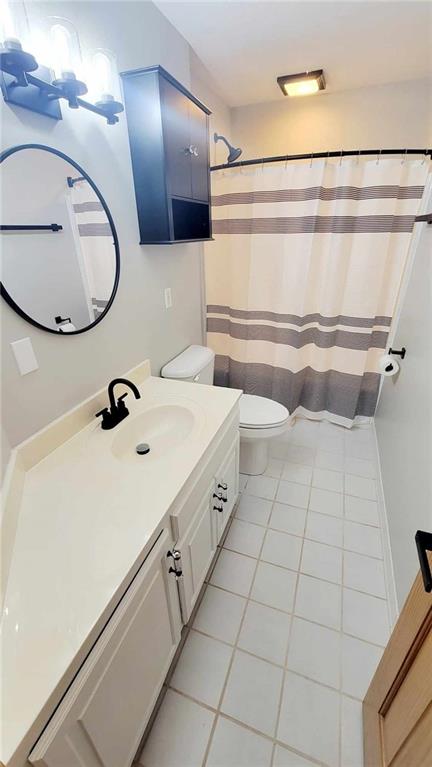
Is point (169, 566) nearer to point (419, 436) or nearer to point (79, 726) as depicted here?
point (79, 726)

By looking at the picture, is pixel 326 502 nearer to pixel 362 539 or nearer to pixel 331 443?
pixel 362 539

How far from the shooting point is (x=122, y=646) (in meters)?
0.74

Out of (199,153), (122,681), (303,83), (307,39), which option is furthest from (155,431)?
(303,83)

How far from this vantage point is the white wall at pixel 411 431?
123 centimetres

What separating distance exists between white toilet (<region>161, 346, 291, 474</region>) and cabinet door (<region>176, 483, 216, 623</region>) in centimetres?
66

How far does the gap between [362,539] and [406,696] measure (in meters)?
0.98

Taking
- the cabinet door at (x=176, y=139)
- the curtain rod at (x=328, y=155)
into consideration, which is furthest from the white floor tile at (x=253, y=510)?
the curtain rod at (x=328, y=155)

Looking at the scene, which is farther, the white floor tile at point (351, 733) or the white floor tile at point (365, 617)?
the white floor tile at point (365, 617)

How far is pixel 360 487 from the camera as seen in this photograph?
195 cm

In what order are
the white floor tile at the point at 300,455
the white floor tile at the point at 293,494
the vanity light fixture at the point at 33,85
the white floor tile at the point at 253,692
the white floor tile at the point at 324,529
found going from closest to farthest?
the vanity light fixture at the point at 33,85, the white floor tile at the point at 253,692, the white floor tile at the point at 324,529, the white floor tile at the point at 293,494, the white floor tile at the point at 300,455

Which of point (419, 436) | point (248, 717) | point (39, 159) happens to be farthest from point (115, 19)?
point (248, 717)

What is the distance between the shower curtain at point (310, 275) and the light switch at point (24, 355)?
155 centimetres

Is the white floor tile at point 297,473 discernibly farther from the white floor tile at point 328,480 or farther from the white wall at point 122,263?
the white wall at point 122,263

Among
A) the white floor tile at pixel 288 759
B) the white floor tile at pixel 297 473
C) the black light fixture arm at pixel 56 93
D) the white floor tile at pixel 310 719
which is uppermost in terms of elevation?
the black light fixture arm at pixel 56 93
